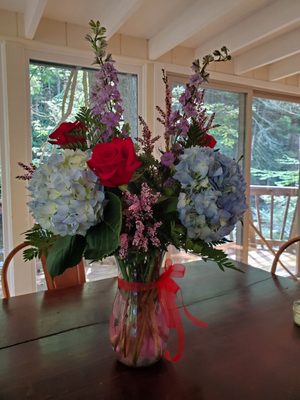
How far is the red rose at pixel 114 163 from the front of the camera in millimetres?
639

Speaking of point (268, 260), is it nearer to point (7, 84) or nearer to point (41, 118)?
point (41, 118)

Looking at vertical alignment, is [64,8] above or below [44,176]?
above

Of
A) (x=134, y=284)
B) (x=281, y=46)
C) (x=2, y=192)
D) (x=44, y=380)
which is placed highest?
(x=281, y=46)

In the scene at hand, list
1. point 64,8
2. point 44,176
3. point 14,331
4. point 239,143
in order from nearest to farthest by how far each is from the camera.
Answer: point 44,176 < point 14,331 < point 64,8 < point 239,143

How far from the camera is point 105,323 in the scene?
1102mm

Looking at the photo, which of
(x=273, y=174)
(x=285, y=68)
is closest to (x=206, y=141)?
(x=285, y=68)

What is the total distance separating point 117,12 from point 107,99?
52.1 inches

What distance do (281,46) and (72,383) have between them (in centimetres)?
249

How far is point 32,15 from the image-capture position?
1.78 metres

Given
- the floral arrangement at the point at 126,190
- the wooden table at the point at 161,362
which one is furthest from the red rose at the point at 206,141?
the wooden table at the point at 161,362

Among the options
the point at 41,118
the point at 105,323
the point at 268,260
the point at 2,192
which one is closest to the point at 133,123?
the point at 41,118

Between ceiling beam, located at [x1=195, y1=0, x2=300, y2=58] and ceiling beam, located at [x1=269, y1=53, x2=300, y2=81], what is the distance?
0.81m

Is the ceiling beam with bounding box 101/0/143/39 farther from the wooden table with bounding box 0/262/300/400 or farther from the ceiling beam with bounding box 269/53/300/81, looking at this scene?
the ceiling beam with bounding box 269/53/300/81

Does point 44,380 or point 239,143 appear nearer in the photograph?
point 44,380
